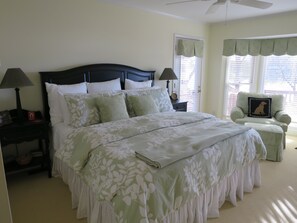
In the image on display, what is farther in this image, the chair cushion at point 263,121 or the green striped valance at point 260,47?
the green striped valance at point 260,47

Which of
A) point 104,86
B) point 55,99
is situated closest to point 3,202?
point 55,99

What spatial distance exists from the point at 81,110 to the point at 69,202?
1.03 metres

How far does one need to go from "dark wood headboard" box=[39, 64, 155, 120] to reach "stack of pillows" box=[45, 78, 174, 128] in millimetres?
142

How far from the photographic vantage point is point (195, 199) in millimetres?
1946

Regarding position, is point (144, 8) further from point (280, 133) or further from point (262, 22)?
point (280, 133)

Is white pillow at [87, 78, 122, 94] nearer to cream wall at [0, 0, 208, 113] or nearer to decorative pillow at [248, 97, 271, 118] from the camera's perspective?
cream wall at [0, 0, 208, 113]

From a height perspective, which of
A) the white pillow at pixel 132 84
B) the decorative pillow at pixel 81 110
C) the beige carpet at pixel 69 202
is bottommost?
the beige carpet at pixel 69 202

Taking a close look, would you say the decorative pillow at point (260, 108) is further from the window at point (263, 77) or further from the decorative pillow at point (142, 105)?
the decorative pillow at point (142, 105)

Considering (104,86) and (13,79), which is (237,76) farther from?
(13,79)

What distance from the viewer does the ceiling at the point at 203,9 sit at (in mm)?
3494

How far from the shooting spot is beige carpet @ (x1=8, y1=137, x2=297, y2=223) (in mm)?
2164

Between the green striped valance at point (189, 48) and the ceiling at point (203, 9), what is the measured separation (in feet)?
1.56

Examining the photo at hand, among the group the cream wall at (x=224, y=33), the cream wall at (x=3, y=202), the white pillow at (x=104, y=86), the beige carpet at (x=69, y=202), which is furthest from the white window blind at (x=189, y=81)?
the cream wall at (x=3, y=202)

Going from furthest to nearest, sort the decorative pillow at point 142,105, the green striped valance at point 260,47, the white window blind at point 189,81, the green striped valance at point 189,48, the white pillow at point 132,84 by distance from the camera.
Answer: the white window blind at point 189,81, the green striped valance at point 189,48, the green striped valance at point 260,47, the white pillow at point 132,84, the decorative pillow at point 142,105
